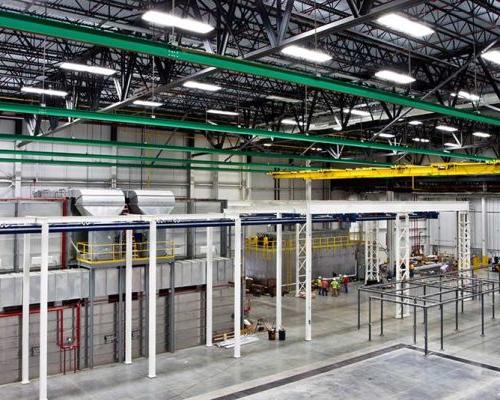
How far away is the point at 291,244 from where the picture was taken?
3022 cm

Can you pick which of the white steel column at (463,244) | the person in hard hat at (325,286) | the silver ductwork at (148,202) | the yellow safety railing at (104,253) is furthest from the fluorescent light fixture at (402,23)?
the person in hard hat at (325,286)

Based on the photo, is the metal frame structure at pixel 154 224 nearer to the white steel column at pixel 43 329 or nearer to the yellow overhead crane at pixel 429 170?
the white steel column at pixel 43 329

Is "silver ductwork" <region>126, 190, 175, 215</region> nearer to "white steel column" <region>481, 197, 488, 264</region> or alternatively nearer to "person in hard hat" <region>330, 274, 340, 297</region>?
"person in hard hat" <region>330, 274, 340, 297</region>

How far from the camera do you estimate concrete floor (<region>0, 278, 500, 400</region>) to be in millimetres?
12984

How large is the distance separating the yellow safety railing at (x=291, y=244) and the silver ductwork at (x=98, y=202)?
40.8 ft

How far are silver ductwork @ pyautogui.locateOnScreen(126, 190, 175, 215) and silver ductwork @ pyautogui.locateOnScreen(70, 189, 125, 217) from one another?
3.21 ft

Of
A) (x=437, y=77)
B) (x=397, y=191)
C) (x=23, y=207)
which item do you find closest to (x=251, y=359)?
(x=23, y=207)

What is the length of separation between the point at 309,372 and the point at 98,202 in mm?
9103

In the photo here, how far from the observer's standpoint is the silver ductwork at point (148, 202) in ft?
60.7

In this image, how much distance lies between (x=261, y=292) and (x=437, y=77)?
1487cm

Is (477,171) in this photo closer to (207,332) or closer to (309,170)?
(309,170)

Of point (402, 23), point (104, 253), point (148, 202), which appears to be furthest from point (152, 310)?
point (402, 23)

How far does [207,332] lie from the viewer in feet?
57.3

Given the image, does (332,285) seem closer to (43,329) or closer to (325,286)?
(325,286)
